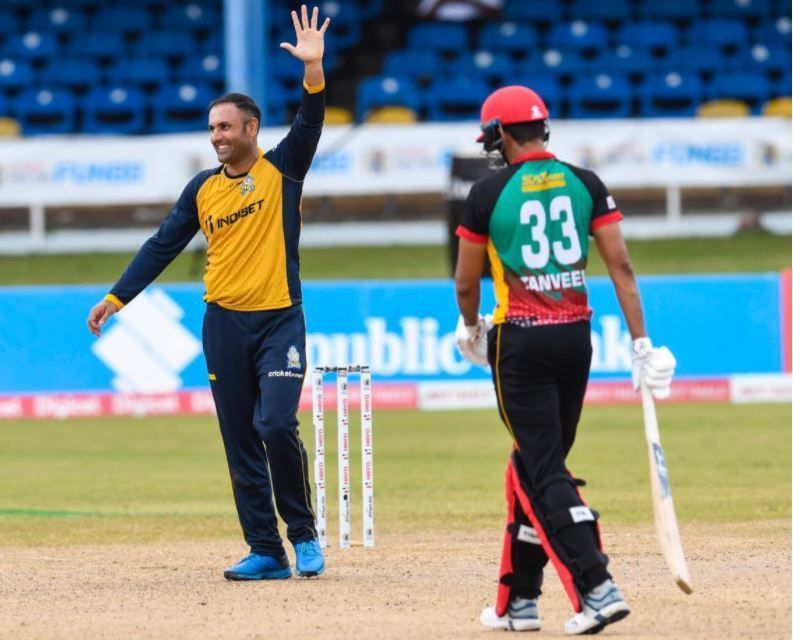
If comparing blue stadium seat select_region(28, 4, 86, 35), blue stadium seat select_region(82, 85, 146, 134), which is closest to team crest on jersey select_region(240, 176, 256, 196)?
blue stadium seat select_region(82, 85, 146, 134)

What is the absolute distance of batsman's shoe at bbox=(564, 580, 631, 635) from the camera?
6605mm

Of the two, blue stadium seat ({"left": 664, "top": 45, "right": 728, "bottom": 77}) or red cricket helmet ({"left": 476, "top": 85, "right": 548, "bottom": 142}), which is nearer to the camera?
red cricket helmet ({"left": 476, "top": 85, "right": 548, "bottom": 142})

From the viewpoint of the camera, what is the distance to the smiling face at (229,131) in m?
8.35

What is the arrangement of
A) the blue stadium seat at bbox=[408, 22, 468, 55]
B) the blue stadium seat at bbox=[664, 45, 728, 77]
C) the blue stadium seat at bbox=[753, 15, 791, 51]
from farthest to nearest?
the blue stadium seat at bbox=[753, 15, 791, 51] < the blue stadium seat at bbox=[408, 22, 468, 55] < the blue stadium seat at bbox=[664, 45, 728, 77]

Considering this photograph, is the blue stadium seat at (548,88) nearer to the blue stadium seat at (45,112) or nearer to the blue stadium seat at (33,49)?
the blue stadium seat at (45,112)

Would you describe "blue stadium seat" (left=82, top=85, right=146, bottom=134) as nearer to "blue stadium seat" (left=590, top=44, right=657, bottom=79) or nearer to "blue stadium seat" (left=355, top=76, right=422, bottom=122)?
"blue stadium seat" (left=355, top=76, right=422, bottom=122)

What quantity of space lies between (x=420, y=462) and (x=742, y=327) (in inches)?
221

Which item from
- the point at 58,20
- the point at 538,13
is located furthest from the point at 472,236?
the point at 58,20

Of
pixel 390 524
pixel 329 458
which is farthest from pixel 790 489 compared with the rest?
pixel 329 458

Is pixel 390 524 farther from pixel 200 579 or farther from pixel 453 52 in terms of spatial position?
pixel 453 52

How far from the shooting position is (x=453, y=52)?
30422 millimetres

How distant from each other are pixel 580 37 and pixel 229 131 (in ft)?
72.8

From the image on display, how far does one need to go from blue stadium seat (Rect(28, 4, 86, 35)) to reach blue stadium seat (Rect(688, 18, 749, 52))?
11103mm

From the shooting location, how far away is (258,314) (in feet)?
27.5
